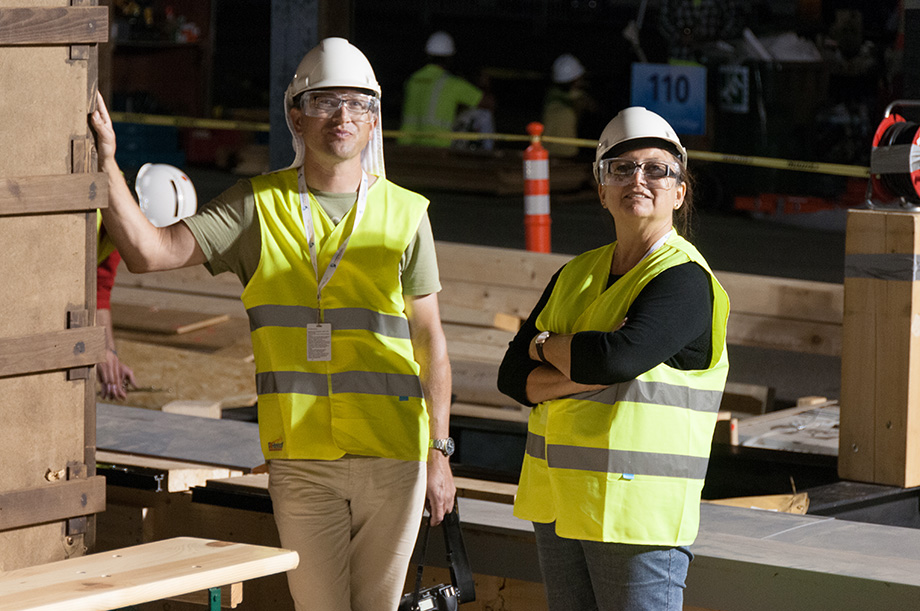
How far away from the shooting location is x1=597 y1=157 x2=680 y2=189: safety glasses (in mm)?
3330

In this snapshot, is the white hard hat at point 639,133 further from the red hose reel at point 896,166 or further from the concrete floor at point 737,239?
the concrete floor at point 737,239

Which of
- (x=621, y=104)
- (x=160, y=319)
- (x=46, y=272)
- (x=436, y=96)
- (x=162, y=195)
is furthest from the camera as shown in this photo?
(x=621, y=104)

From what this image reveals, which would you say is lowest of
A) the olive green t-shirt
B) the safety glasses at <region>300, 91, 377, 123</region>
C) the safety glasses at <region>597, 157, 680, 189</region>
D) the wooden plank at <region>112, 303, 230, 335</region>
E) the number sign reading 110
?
the wooden plank at <region>112, 303, 230, 335</region>

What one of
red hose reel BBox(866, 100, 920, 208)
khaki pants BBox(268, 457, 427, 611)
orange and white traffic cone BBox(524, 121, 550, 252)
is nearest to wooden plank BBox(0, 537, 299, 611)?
khaki pants BBox(268, 457, 427, 611)

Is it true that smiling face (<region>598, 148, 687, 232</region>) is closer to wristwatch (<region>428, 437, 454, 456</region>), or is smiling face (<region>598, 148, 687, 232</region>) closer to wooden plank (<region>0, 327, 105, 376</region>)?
wristwatch (<region>428, 437, 454, 456</region>)

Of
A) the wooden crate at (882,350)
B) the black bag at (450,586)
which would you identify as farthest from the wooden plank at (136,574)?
the wooden crate at (882,350)

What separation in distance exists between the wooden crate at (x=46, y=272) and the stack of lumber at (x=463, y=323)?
3.81 m

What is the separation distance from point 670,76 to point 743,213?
7.89 feet

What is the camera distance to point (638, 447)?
318 cm

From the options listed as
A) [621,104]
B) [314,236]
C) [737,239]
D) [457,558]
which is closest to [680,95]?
[737,239]

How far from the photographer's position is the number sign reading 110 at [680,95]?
54.4 feet

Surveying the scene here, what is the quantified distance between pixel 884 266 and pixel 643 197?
277cm

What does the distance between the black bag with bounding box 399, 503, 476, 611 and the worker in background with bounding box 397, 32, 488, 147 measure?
15.2 meters

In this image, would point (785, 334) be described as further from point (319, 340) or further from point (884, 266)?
point (319, 340)
